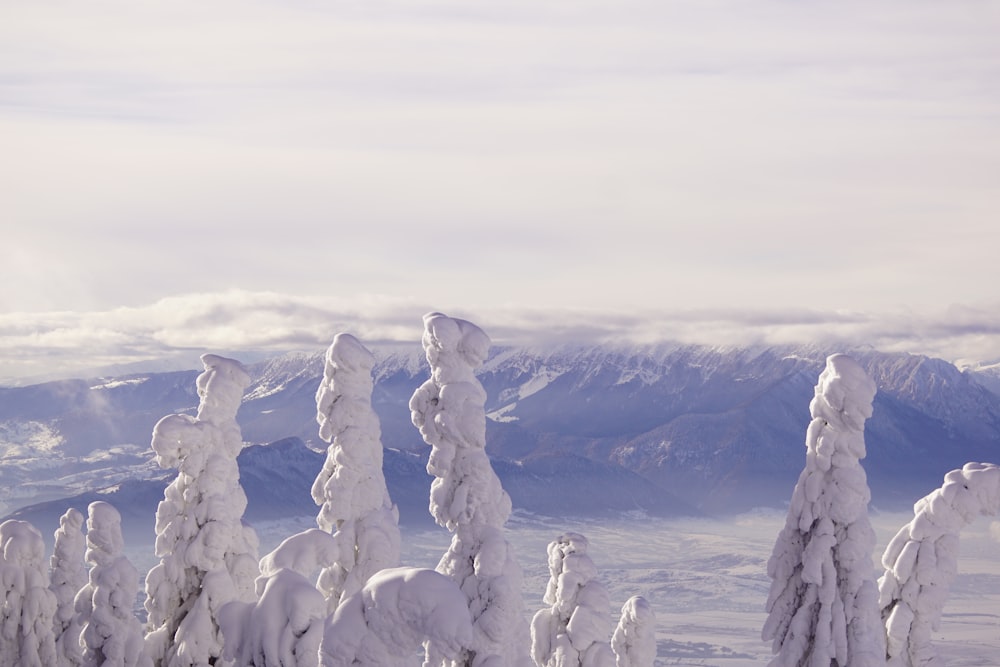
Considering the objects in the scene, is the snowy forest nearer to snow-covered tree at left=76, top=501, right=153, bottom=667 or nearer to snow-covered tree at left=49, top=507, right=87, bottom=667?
snow-covered tree at left=76, top=501, right=153, bottom=667

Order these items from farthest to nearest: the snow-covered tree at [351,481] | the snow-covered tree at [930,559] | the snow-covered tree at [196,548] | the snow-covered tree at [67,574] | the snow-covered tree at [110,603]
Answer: the snow-covered tree at [67,574], the snow-covered tree at [110,603], the snow-covered tree at [351,481], the snow-covered tree at [196,548], the snow-covered tree at [930,559]

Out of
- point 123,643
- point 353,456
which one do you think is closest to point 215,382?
point 353,456

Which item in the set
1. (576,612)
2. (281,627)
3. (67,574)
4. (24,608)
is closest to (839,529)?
(576,612)

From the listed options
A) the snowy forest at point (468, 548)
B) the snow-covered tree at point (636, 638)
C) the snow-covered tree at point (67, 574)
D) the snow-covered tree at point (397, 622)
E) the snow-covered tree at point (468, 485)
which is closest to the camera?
the snow-covered tree at point (397, 622)

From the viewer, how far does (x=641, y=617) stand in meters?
48.8

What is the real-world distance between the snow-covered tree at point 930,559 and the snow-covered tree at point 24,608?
25329mm

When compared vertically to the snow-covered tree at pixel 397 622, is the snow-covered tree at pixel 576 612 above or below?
below

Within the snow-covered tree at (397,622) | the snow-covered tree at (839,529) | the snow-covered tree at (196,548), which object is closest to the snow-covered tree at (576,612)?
the snow-covered tree at (839,529)

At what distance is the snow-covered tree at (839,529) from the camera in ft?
133

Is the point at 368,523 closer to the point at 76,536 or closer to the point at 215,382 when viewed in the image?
the point at 215,382

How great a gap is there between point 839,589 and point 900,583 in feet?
5.98

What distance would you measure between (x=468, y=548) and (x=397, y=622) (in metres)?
13.6

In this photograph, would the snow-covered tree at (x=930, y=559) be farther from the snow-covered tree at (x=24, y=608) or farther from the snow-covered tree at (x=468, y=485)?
the snow-covered tree at (x=24, y=608)

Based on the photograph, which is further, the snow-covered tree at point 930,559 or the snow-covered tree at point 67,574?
the snow-covered tree at point 67,574
